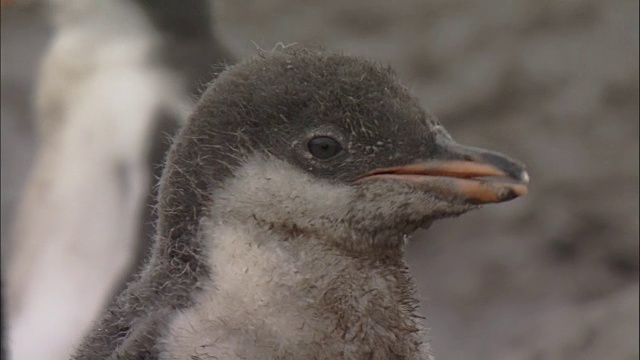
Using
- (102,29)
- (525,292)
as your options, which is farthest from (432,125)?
(525,292)

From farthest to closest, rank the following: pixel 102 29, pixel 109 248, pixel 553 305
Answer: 1. pixel 553 305
2. pixel 102 29
3. pixel 109 248

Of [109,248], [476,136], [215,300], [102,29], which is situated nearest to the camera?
[215,300]

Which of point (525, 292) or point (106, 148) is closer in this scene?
point (106, 148)

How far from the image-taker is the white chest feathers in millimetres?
1117

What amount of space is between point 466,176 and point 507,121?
2.33 meters

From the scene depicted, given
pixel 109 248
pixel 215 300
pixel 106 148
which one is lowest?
pixel 215 300

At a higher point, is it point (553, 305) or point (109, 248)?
point (553, 305)

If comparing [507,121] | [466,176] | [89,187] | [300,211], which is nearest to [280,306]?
[300,211]

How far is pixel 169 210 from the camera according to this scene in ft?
3.89

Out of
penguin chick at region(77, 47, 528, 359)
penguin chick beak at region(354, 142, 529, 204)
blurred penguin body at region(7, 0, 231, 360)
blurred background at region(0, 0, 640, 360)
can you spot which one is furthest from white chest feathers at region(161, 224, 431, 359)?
blurred background at region(0, 0, 640, 360)

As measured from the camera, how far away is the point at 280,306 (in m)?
1.13

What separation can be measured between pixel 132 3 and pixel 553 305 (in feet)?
4.89

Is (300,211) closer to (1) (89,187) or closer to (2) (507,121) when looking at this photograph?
(1) (89,187)

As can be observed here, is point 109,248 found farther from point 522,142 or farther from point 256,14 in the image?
point 522,142
